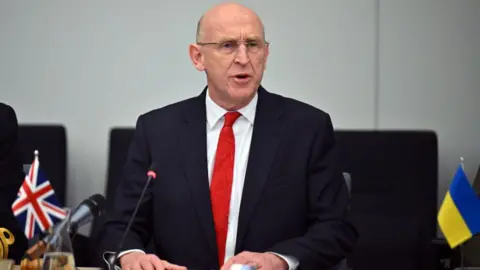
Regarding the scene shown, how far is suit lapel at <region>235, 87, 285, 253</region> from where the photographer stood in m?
2.64

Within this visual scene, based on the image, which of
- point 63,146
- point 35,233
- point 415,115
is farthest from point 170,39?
point 35,233

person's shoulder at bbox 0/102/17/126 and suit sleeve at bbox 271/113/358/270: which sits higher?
person's shoulder at bbox 0/102/17/126

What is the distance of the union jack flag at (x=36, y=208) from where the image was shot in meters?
2.11

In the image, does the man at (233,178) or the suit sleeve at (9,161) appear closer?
the man at (233,178)

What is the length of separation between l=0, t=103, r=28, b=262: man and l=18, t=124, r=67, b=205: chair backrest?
668 millimetres

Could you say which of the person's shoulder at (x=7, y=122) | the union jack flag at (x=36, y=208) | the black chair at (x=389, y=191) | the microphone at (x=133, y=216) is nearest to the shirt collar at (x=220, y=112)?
the microphone at (x=133, y=216)

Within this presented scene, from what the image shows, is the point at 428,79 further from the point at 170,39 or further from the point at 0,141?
the point at 0,141

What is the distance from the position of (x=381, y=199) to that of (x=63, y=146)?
1.50 meters

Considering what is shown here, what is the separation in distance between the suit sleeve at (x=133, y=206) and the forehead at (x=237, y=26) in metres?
0.44

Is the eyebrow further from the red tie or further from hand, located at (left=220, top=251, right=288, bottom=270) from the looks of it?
hand, located at (left=220, top=251, right=288, bottom=270)

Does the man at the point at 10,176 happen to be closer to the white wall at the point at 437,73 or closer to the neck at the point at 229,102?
the neck at the point at 229,102

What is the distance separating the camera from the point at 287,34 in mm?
4273

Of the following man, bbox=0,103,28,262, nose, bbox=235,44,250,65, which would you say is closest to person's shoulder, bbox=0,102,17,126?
man, bbox=0,103,28,262

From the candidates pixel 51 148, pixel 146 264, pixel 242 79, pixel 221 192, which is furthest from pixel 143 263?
pixel 51 148
